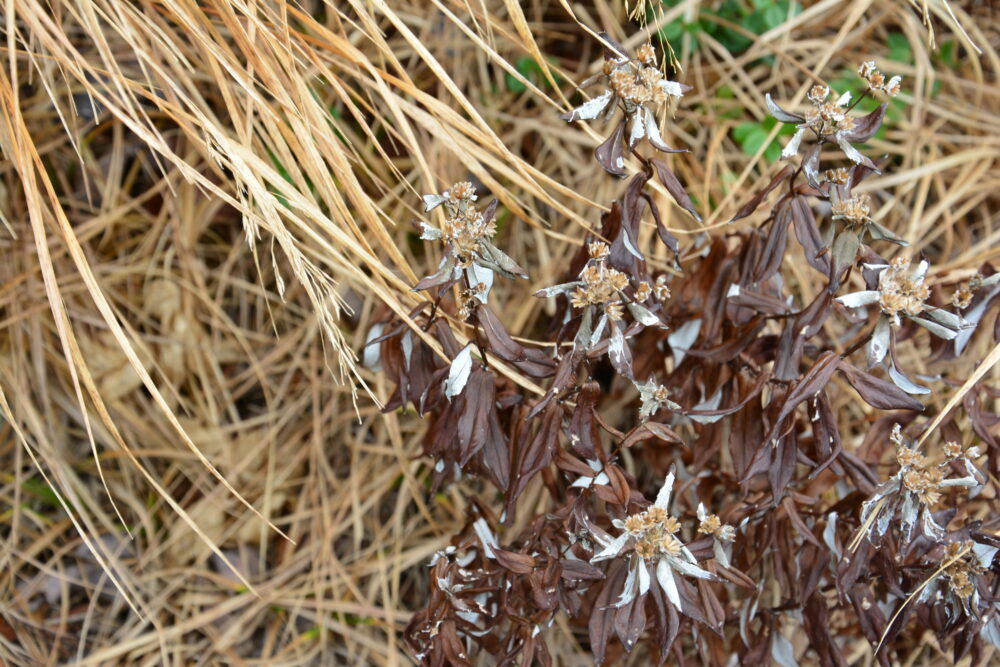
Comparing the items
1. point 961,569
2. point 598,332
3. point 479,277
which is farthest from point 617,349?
point 961,569

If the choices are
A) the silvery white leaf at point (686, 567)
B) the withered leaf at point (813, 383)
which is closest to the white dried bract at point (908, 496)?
the withered leaf at point (813, 383)

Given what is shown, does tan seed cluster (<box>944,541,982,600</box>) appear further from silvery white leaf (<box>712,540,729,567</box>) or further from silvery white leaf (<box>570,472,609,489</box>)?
silvery white leaf (<box>570,472,609,489</box>)

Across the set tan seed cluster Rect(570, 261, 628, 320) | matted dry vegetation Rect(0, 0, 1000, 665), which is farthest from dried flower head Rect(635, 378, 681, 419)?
matted dry vegetation Rect(0, 0, 1000, 665)

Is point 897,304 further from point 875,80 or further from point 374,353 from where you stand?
point 374,353

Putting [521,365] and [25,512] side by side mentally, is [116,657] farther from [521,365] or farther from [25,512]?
[521,365]

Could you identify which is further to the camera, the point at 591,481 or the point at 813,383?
the point at 591,481
